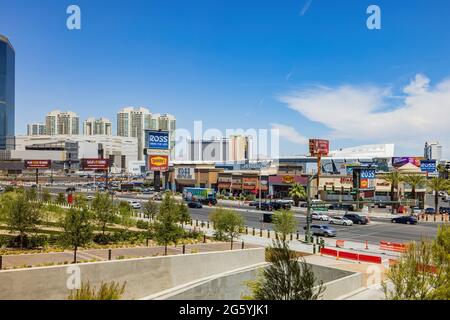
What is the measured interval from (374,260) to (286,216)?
10.5 metres

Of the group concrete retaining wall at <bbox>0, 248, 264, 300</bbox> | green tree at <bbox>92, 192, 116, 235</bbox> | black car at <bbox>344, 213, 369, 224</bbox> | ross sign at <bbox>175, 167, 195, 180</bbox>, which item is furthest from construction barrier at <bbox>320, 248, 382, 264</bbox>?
ross sign at <bbox>175, 167, 195, 180</bbox>

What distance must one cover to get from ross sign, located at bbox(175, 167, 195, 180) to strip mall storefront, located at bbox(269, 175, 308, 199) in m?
23.1

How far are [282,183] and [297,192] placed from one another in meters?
10.5

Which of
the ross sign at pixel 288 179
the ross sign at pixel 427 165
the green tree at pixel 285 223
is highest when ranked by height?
the ross sign at pixel 427 165

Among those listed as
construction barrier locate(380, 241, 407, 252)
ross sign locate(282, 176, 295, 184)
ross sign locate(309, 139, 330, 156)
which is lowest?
construction barrier locate(380, 241, 407, 252)

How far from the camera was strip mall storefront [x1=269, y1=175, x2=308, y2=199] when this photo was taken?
86812 millimetres

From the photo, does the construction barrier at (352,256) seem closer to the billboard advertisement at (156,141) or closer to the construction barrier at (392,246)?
the construction barrier at (392,246)

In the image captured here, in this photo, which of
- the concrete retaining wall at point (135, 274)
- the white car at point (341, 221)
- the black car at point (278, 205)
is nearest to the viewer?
the concrete retaining wall at point (135, 274)

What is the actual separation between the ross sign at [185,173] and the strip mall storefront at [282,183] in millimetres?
23094

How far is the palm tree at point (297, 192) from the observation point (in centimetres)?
7971

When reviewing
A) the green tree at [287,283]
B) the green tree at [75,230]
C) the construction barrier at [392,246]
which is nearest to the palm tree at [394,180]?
the construction barrier at [392,246]

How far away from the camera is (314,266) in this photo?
31.8 m

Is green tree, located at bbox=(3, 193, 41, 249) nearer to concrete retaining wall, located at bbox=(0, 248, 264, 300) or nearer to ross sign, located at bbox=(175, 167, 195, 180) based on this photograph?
concrete retaining wall, located at bbox=(0, 248, 264, 300)
